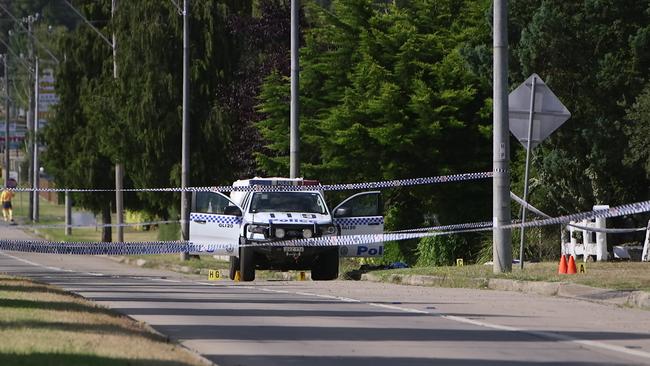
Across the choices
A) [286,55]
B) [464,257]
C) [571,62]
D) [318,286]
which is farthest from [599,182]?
[286,55]

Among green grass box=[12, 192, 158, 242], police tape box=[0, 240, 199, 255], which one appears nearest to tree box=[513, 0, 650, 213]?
police tape box=[0, 240, 199, 255]

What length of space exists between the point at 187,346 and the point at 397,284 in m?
12.9

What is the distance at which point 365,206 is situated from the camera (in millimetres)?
28406

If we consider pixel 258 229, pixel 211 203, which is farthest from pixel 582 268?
pixel 211 203

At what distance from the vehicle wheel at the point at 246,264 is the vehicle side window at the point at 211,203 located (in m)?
1.04

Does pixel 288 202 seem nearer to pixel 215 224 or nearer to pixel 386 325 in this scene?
pixel 215 224

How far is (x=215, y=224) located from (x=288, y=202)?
151cm

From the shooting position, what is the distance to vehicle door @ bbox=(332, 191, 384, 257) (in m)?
27.8

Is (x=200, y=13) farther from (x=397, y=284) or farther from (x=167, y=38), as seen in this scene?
(x=397, y=284)

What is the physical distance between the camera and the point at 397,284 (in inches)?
1039

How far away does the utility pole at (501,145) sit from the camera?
24123 mm

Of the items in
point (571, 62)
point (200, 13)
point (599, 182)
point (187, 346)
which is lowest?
point (187, 346)

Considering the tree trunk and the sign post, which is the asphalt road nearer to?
the sign post

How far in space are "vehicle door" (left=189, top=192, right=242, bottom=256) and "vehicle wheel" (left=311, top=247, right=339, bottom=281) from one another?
1552mm
